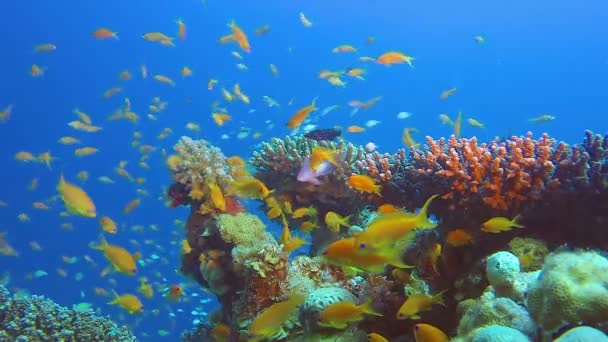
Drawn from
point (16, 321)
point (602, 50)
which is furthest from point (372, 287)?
point (602, 50)

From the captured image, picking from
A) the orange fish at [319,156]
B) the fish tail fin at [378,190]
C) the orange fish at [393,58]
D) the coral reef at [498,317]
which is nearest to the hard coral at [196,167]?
the orange fish at [319,156]

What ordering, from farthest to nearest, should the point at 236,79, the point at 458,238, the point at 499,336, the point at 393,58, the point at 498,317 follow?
the point at 236,79 < the point at 393,58 < the point at 458,238 < the point at 498,317 < the point at 499,336

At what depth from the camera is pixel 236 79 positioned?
95.5 metres

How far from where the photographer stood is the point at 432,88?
108000mm

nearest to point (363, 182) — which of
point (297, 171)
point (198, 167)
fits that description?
point (297, 171)

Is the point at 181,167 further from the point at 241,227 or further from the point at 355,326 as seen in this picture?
the point at 355,326

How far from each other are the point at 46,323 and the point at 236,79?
3645 inches

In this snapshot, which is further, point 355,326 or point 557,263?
point 355,326

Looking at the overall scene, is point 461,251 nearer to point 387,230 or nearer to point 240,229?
point 387,230

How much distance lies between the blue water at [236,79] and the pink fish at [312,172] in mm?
31703

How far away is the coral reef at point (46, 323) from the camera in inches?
225

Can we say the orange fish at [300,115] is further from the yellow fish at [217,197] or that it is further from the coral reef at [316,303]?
the coral reef at [316,303]

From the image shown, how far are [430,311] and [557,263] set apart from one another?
170 centimetres

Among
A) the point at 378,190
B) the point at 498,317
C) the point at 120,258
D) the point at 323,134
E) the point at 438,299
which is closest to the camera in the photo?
the point at 498,317
